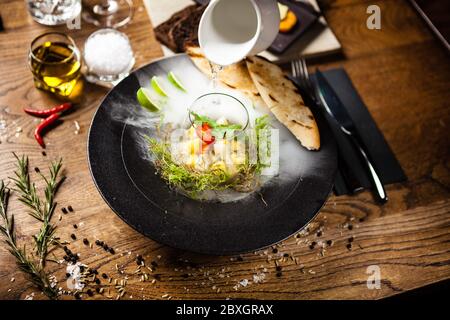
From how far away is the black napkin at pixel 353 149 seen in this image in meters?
1.51

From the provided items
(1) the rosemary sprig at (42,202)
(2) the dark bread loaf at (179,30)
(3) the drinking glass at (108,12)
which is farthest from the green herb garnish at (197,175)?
(3) the drinking glass at (108,12)

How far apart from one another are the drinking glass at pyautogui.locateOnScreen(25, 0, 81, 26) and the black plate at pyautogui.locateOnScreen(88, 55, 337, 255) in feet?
1.39

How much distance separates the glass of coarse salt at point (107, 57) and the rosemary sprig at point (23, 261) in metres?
0.47

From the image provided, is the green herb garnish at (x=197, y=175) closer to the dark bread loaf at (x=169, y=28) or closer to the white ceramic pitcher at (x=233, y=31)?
the white ceramic pitcher at (x=233, y=31)

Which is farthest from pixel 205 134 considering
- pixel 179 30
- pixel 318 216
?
pixel 179 30

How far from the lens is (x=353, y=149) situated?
1.56 m

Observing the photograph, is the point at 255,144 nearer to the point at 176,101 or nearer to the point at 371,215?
the point at 176,101

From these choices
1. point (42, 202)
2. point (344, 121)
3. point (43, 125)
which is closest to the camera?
point (42, 202)

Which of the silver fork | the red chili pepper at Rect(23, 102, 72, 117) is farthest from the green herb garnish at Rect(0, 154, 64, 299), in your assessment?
the silver fork

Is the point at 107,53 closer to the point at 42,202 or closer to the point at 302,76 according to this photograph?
the point at 42,202

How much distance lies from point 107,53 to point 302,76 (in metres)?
0.57

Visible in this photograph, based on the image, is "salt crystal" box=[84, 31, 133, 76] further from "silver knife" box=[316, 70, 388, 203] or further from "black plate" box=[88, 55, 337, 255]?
"silver knife" box=[316, 70, 388, 203]
